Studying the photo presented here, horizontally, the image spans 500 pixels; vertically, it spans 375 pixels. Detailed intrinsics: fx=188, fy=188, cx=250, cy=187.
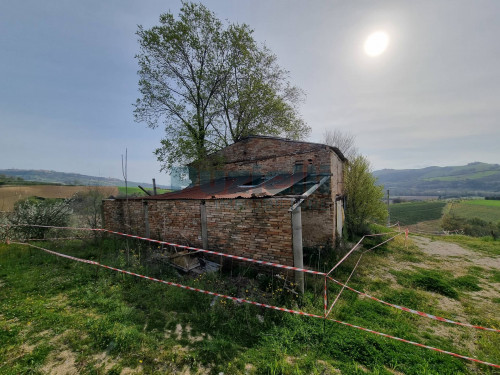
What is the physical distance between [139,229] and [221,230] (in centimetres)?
447

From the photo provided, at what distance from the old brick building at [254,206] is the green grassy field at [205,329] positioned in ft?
Answer: 3.20

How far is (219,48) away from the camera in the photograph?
1116 centimetres

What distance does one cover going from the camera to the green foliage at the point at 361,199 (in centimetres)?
1047

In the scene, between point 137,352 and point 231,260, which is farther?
point 231,260

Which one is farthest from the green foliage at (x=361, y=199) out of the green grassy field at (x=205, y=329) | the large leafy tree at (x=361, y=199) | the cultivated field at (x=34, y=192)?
the cultivated field at (x=34, y=192)

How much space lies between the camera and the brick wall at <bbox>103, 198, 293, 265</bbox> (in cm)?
478

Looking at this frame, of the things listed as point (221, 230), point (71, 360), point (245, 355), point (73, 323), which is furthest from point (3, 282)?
point (245, 355)

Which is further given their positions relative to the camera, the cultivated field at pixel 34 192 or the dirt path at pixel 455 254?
the cultivated field at pixel 34 192

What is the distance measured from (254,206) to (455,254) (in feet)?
32.1

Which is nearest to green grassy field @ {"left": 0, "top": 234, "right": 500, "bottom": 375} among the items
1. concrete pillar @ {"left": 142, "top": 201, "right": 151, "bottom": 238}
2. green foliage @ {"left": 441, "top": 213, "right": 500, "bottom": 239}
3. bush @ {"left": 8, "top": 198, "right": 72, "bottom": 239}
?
concrete pillar @ {"left": 142, "top": 201, "right": 151, "bottom": 238}

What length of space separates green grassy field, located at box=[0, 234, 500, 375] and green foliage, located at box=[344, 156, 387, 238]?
555 centimetres

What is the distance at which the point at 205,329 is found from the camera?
10.6 feet

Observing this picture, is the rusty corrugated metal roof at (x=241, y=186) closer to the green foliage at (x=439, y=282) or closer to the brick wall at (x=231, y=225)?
the brick wall at (x=231, y=225)

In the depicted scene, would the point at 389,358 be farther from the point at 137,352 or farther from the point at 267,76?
the point at 267,76
